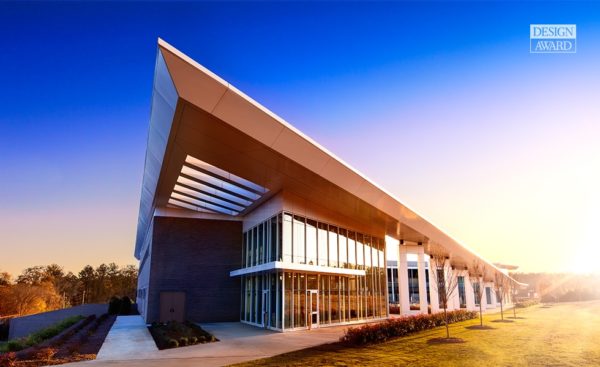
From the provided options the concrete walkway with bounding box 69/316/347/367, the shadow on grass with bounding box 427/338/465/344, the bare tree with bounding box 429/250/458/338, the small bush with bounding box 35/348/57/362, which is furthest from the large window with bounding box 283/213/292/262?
the small bush with bounding box 35/348/57/362

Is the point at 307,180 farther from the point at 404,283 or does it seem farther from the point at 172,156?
the point at 404,283

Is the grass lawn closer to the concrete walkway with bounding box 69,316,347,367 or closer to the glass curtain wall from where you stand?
the concrete walkway with bounding box 69,316,347,367

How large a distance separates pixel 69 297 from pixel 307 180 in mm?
80226

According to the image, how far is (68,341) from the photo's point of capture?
17312mm

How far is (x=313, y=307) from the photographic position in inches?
902

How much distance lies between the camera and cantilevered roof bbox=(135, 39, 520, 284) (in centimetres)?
1284

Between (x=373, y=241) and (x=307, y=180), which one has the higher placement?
(x=307, y=180)

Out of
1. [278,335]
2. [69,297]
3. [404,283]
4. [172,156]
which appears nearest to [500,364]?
[278,335]

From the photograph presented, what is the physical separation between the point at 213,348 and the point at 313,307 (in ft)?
28.7

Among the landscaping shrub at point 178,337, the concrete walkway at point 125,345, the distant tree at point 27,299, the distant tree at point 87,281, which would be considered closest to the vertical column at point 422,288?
the landscaping shrub at point 178,337

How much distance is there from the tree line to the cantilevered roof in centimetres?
4561

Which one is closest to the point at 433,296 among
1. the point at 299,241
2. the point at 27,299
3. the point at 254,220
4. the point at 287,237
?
the point at 299,241

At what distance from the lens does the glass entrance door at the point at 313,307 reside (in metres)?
22.3

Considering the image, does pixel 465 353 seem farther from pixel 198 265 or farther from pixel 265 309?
pixel 198 265
